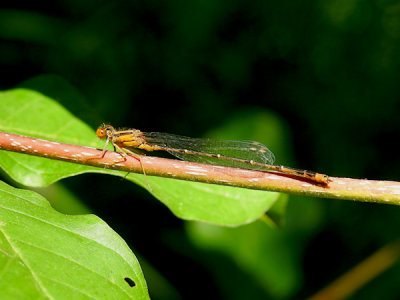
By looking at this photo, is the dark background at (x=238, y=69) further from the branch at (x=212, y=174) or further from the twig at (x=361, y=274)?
the branch at (x=212, y=174)

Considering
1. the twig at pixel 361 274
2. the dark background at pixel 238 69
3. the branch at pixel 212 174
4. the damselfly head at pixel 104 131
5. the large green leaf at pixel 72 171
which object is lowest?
the branch at pixel 212 174

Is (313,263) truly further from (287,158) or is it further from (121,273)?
(121,273)

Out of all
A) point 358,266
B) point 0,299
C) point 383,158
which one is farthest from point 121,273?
point 383,158

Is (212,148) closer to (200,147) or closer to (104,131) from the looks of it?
(200,147)

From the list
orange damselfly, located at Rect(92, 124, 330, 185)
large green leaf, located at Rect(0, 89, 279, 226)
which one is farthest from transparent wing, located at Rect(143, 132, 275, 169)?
large green leaf, located at Rect(0, 89, 279, 226)

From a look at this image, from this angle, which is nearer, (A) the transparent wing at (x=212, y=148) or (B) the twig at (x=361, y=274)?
(A) the transparent wing at (x=212, y=148)

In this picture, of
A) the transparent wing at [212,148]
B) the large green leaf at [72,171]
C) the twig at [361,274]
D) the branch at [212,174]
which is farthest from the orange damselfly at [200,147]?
the twig at [361,274]

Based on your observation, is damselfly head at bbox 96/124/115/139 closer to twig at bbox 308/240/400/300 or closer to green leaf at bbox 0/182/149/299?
green leaf at bbox 0/182/149/299
